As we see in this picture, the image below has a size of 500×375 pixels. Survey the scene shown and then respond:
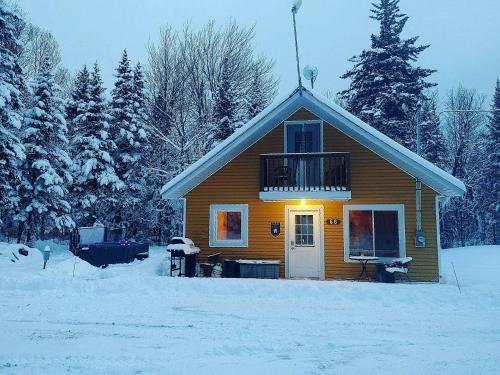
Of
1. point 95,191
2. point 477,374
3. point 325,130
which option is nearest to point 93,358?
point 477,374

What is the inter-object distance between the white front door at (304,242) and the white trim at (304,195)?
2.28ft

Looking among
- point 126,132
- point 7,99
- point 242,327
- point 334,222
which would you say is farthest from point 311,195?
point 126,132

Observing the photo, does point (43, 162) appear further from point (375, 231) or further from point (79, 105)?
point (375, 231)

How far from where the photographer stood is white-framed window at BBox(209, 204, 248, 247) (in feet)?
43.2

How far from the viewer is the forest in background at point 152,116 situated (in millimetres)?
22141

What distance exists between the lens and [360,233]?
12625mm

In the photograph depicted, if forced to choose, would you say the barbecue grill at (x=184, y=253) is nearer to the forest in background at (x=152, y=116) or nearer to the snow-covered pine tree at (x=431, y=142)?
the forest in background at (x=152, y=116)

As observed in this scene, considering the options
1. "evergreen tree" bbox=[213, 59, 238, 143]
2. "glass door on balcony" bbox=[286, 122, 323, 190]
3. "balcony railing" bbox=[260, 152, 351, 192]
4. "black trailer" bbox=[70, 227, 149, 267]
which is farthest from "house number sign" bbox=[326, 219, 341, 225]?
"evergreen tree" bbox=[213, 59, 238, 143]

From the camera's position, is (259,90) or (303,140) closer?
(303,140)

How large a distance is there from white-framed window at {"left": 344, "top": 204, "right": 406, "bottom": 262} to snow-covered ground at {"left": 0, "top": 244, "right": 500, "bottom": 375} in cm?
226

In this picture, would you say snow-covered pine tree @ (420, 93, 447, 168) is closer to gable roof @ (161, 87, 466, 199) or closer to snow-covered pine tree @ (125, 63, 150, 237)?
gable roof @ (161, 87, 466, 199)

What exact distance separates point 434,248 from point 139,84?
21574 mm

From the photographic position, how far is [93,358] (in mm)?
5098

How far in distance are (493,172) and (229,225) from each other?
28.8 m
